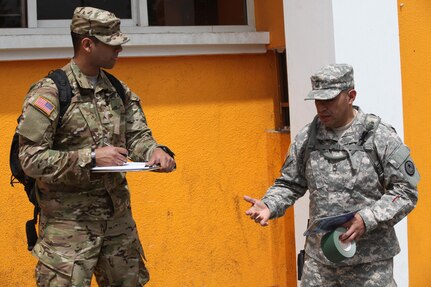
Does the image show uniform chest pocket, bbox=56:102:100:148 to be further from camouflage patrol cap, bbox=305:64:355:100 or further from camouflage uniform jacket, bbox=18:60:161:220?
camouflage patrol cap, bbox=305:64:355:100

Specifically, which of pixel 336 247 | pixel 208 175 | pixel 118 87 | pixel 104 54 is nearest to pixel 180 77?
pixel 208 175

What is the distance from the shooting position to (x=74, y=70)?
4.79 metres

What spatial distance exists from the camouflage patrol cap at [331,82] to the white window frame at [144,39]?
5.95 feet

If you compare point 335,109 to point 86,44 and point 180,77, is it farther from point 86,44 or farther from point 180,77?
point 180,77

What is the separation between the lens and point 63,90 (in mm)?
4695

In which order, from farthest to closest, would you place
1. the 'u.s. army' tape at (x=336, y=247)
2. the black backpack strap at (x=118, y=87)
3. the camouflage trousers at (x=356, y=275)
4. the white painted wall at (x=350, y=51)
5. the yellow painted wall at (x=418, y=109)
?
the yellow painted wall at (x=418, y=109), the white painted wall at (x=350, y=51), the black backpack strap at (x=118, y=87), the camouflage trousers at (x=356, y=275), the 'u.s. army' tape at (x=336, y=247)

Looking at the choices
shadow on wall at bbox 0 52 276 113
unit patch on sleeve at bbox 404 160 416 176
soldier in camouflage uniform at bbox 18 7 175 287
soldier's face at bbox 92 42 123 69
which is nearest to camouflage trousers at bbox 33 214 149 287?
soldier in camouflage uniform at bbox 18 7 175 287

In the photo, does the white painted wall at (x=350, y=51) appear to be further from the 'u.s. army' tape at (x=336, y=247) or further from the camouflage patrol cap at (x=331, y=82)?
the 'u.s. army' tape at (x=336, y=247)

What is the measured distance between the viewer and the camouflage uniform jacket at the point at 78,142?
4562mm

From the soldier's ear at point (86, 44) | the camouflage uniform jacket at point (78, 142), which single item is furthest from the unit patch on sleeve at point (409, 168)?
the soldier's ear at point (86, 44)

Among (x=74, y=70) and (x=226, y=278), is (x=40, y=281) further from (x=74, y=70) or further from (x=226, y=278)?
(x=226, y=278)

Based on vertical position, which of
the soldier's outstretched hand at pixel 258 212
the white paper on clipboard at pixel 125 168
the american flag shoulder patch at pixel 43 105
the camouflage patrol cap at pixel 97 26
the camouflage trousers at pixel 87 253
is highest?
the camouflage patrol cap at pixel 97 26

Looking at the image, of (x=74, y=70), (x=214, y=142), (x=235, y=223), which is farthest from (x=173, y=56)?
(x=74, y=70)

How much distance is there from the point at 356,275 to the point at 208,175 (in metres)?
2.05
